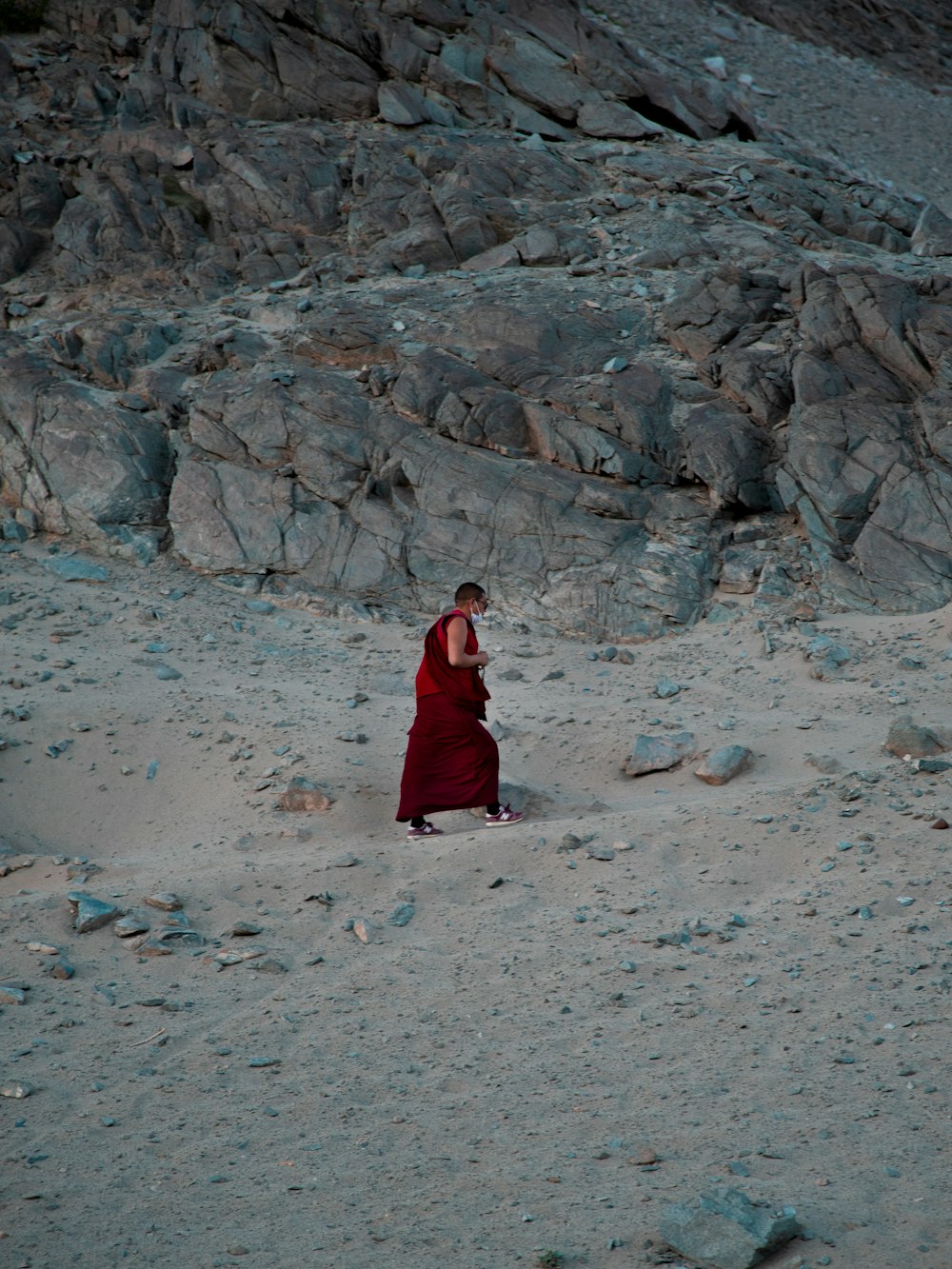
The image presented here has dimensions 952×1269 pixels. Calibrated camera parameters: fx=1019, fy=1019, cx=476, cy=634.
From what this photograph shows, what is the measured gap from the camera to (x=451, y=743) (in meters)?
7.25

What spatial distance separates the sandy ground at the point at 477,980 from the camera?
357cm

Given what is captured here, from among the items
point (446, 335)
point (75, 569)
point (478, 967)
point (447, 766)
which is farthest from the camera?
point (446, 335)

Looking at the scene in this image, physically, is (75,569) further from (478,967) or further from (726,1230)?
(726,1230)

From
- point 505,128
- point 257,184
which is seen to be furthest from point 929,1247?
point 505,128

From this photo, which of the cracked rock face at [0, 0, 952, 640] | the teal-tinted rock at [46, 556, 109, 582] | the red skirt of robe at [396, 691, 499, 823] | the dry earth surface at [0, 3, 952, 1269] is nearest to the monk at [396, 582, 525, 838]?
the red skirt of robe at [396, 691, 499, 823]

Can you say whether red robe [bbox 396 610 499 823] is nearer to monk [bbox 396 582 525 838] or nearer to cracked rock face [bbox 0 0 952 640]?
monk [bbox 396 582 525 838]

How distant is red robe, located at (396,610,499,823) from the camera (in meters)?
7.18

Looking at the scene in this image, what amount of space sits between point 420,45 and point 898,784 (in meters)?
17.8

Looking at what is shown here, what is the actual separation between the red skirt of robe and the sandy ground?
309mm

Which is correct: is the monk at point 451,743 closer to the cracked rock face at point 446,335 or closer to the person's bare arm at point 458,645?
the person's bare arm at point 458,645

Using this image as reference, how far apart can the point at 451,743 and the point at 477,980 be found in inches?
88.7

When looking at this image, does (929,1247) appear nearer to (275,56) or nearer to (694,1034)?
(694,1034)

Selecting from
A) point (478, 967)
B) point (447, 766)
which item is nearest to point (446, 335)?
point (447, 766)

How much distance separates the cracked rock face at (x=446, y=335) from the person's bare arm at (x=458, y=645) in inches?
152
